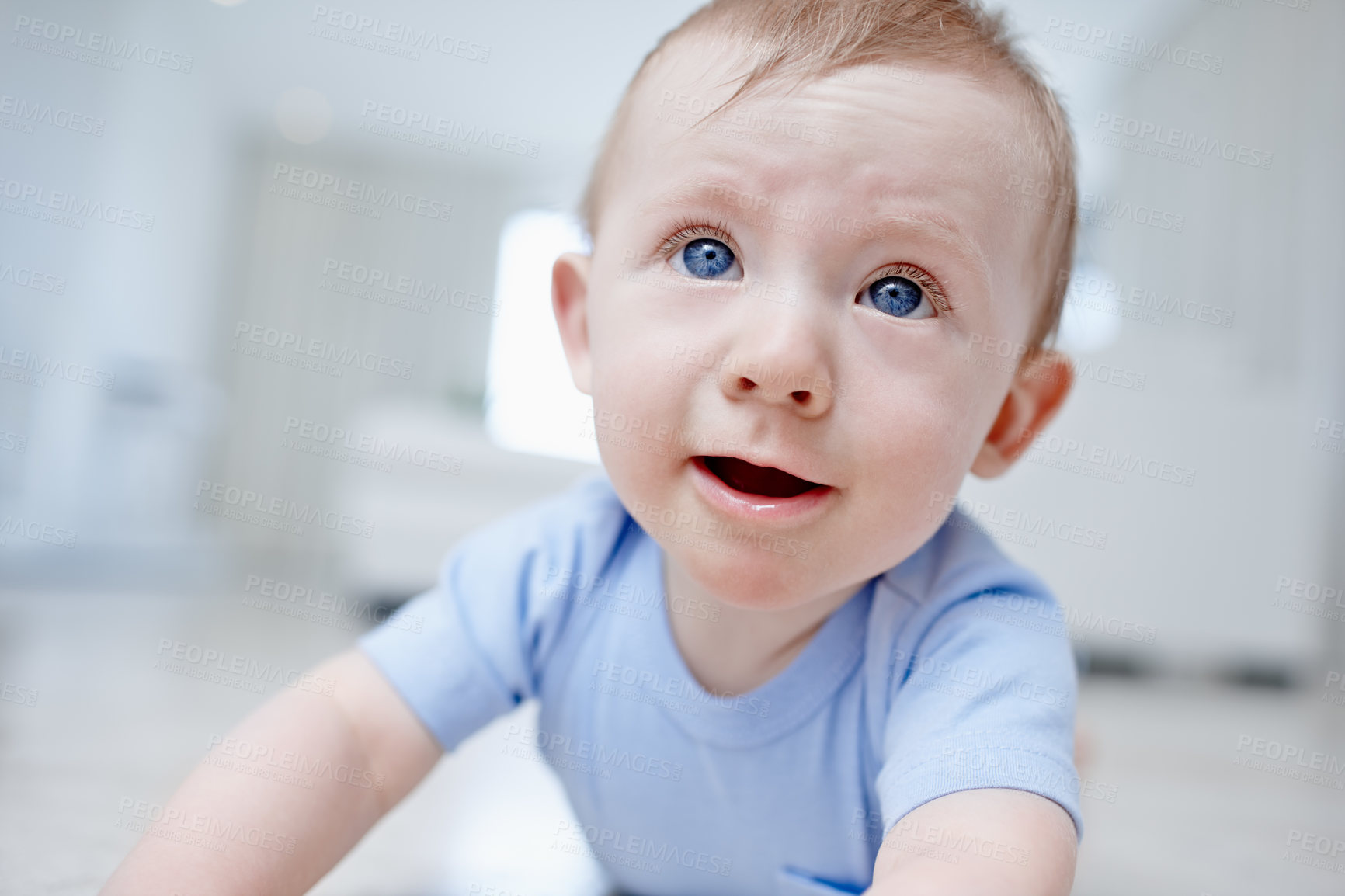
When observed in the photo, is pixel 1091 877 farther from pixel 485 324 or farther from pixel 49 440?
pixel 485 324

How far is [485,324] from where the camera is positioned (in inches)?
272

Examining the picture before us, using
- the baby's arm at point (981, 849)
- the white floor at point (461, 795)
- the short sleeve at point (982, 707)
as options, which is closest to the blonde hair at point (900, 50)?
the short sleeve at point (982, 707)

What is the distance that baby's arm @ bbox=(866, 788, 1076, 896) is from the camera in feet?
1.57

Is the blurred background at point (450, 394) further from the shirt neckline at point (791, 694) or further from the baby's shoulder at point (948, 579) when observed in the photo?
the baby's shoulder at point (948, 579)

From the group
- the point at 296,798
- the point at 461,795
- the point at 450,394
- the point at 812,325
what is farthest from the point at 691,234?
the point at 450,394

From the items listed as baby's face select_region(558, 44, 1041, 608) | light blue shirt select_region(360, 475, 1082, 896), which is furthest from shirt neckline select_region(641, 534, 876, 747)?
baby's face select_region(558, 44, 1041, 608)

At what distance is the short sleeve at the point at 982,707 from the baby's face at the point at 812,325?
0.24ft

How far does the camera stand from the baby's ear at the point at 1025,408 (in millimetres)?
719

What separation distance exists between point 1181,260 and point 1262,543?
83.5 inches

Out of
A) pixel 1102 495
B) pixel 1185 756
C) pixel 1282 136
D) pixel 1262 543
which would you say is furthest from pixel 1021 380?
pixel 1282 136

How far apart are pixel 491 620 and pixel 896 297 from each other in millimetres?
399

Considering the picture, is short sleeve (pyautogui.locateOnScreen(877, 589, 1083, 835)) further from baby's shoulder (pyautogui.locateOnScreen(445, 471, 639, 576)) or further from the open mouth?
baby's shoulder (pyautogui.locateOnScreen(445, 471, 639, 576))

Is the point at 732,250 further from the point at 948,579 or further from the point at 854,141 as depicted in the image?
→ the point at 948,579

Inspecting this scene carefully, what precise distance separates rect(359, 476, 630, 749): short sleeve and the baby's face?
0.61 ft
